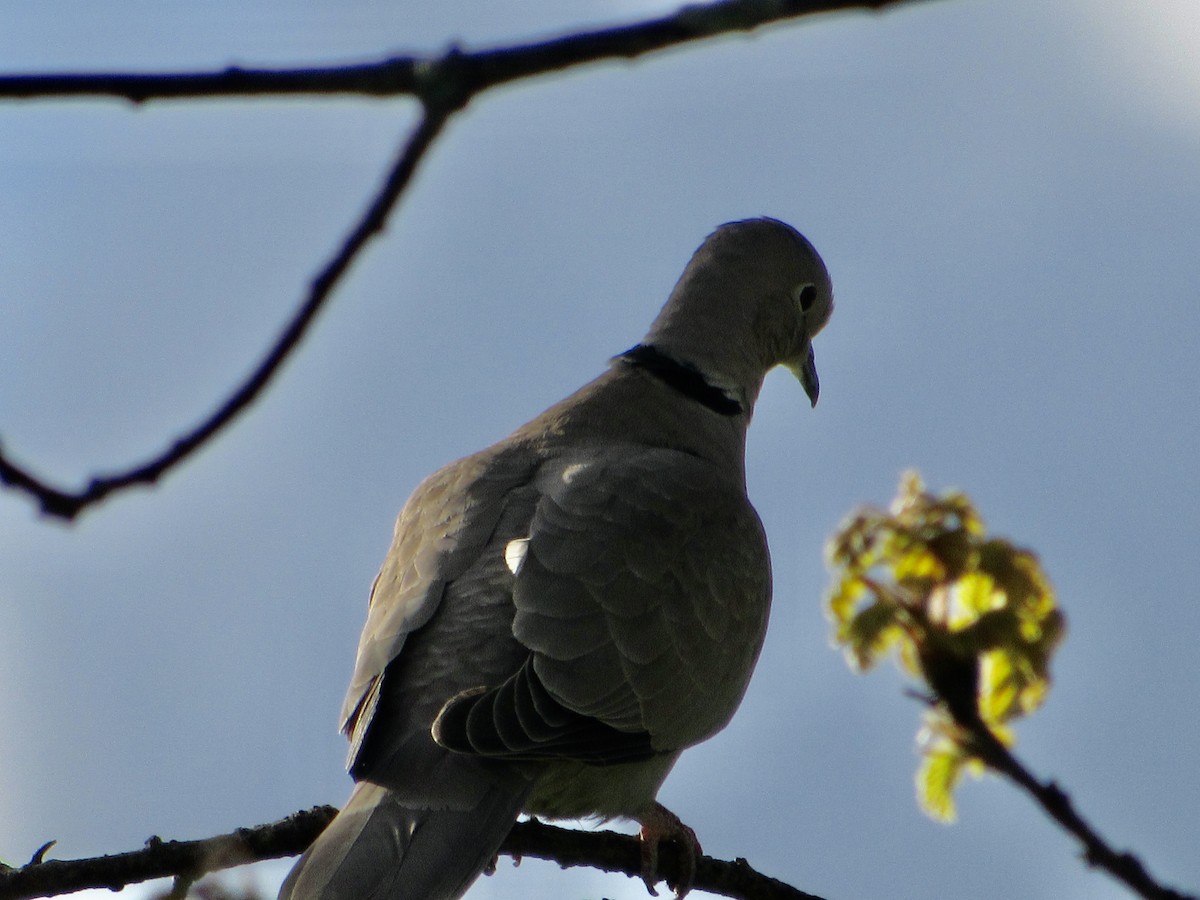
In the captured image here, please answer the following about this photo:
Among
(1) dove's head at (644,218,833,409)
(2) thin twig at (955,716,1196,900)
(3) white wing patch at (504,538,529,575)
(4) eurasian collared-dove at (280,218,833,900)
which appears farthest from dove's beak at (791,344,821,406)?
(2) thin twig at (955,716,1196,900)

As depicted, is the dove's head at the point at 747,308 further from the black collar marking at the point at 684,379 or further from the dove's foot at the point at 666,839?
the dove's foot at the point at 666,839

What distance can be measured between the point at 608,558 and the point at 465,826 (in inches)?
37.5

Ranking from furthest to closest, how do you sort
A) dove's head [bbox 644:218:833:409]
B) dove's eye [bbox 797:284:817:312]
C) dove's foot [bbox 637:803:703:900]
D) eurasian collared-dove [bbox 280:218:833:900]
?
1. dove's eye [bbox 797:284:817:312]
2. dove's head [bbox 644:218:833:409]
3. dove's foot [bbox 637:803:703:900]
4. eurasian collared-dove [bbox 280:218:833:900]

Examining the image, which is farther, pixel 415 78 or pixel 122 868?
pixel 122 868

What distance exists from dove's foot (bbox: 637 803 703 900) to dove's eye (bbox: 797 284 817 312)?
8.22 feet

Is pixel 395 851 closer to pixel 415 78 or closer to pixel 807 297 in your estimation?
pixel 415 78

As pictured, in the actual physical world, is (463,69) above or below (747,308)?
below

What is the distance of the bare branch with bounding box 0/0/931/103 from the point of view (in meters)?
1.36

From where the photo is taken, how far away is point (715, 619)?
4.37 metres

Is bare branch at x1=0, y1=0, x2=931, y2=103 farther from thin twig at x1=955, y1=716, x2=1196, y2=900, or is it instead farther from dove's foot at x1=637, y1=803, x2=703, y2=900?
dove's foot at x1=637, y1=803, x2=703, y2=900

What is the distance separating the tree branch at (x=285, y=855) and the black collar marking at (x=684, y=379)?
6.16 feet

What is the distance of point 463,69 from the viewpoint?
1.44 m

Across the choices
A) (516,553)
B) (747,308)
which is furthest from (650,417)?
(516,553)

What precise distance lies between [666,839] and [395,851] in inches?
38.9
